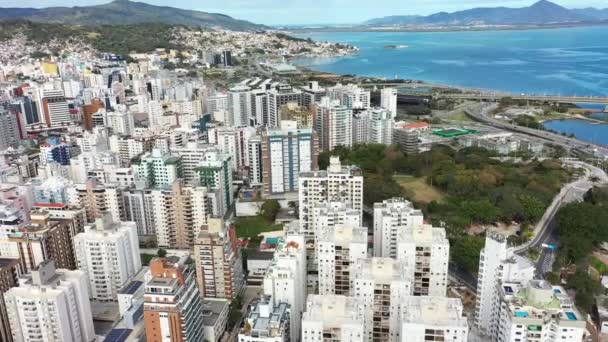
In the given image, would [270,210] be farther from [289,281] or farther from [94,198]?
[289,281]

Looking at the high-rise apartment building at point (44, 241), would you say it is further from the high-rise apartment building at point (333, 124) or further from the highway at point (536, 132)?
the highway at point (536, 132)

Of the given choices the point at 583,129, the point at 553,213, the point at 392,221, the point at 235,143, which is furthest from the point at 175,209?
the point at 583,129

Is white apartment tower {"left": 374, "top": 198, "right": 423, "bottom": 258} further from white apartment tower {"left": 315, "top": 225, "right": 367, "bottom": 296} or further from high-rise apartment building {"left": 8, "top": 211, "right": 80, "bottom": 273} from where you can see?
high-rise apartment building {"left": 8, "top": 211, "right": 80, "bottom": 273}

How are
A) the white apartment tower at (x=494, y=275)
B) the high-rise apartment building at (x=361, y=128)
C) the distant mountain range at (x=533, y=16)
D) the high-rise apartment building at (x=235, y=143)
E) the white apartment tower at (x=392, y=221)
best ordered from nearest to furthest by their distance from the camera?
the white apartment tower at (x=494, y=275)
the white apartment tower at (x=392, y=221)
the high-rise apartment building at (x=235, y=143)
the high-rise apartment building at (x=361, y=128)
the distant mountain range at (x=533, y=16)

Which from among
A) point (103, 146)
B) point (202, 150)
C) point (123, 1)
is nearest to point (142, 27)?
point (123, 1)

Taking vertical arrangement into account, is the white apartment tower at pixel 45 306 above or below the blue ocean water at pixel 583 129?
above

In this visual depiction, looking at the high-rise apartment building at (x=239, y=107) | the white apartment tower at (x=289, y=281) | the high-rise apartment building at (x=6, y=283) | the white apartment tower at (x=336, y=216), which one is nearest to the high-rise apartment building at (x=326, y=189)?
the white apartment tower at (x=336, y=216)

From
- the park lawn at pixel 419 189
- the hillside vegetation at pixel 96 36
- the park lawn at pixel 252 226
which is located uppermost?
the hillside vegetation at pixel 96 36
